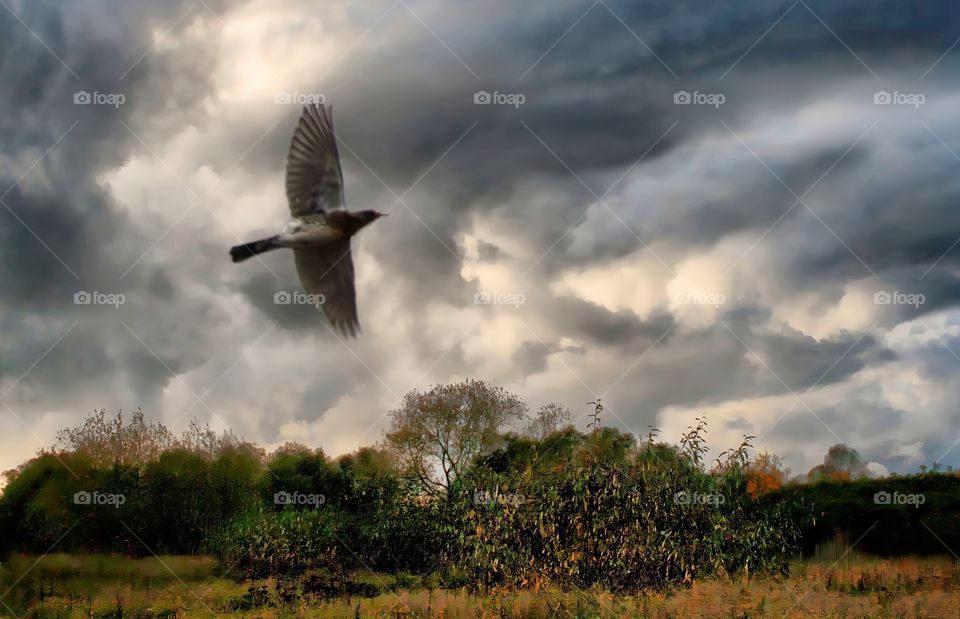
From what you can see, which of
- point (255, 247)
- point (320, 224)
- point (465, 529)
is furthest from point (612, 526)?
point (255, 247)

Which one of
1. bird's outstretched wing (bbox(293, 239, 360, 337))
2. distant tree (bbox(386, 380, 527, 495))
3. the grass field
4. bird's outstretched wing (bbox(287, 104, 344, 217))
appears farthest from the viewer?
distant tree (bbox(386, 380, 527, 495))

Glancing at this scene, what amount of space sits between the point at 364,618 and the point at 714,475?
5.16 metres

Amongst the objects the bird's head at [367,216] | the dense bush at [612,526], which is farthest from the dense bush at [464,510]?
the bird's head at [367,216]

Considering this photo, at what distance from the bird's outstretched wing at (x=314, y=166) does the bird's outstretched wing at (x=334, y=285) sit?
57 cm

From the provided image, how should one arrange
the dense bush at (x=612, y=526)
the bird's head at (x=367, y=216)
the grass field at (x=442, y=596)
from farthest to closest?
→ the dense bush at (x=612, y=526)
the grass field at (x=442, y=596)
the bird's head at (x=367, y=216)

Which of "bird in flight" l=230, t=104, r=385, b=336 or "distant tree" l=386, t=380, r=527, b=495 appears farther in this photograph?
"distant tree" l=386, t=380, r=527, b=495

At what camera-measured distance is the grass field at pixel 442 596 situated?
10.7 m

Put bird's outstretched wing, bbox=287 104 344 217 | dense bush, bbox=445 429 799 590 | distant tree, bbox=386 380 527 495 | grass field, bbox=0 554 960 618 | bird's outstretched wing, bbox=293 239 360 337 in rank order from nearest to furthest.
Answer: bird's outstretched wing, bbox=287 104 344 217 → bird's outstretched wing, bbox=293 239 360 337 → grass field, bbox=0 554 960 618 → dense bush, bbox=445 429 799 590 → distant tree, bbox=386 380 527 495

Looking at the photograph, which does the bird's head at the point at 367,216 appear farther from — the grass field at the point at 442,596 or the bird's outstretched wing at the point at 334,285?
the grass field at the point at 442,596

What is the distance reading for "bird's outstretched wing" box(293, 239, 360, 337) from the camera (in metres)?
6.85

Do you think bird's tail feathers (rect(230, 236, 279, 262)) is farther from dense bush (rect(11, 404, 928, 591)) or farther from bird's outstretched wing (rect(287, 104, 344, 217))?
dense bush (rect(11, 404, 928, 591))

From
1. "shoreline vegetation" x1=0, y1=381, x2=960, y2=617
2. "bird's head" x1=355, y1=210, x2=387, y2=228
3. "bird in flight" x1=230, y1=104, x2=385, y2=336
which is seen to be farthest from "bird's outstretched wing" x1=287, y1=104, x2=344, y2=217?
"shoreline vegetation" x1=0, y1=381, x2=960, y2=617

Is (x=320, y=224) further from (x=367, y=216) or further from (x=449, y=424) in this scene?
(x=449, y=424)

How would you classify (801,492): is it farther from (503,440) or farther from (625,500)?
(625,500)
